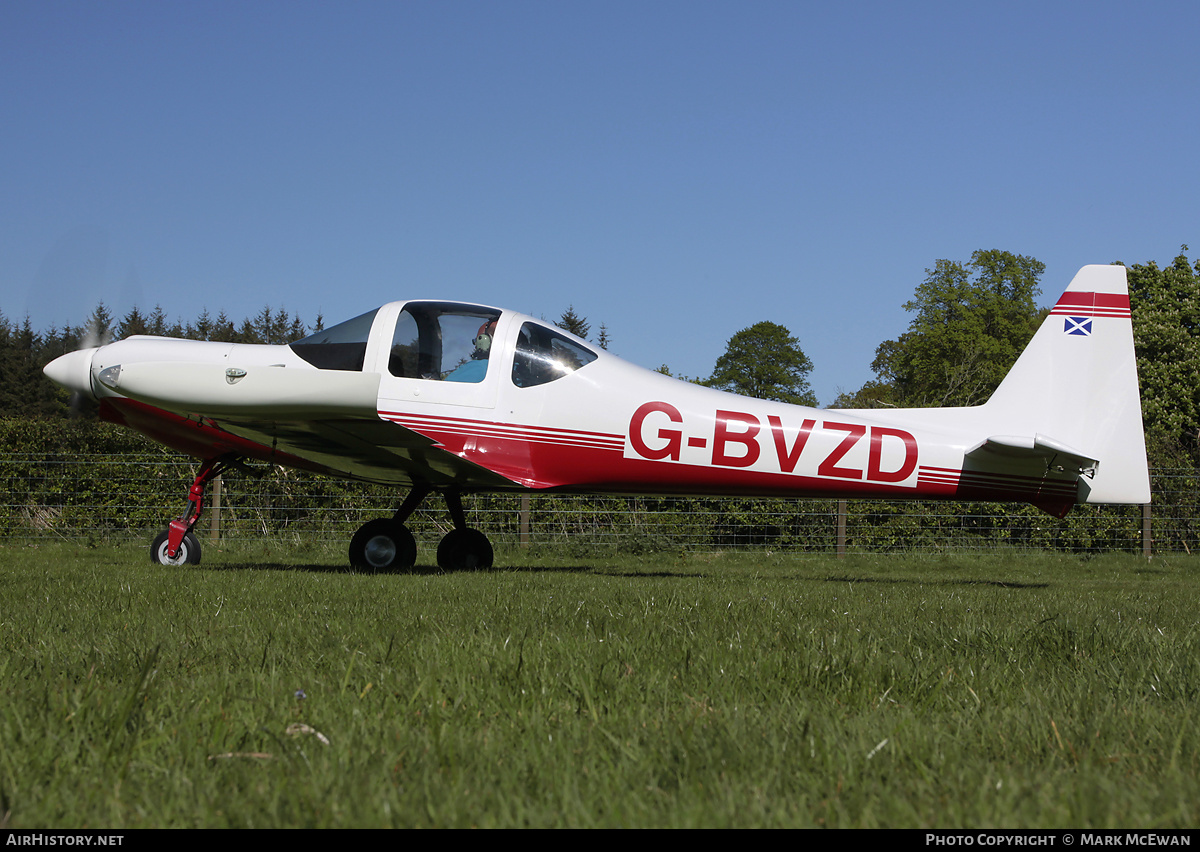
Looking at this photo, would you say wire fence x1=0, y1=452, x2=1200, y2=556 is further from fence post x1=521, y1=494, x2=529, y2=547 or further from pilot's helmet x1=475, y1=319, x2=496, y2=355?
pilot's helmet x1=475, y1=319, x2=496, y2=355

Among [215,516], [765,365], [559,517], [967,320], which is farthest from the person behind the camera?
[765,365]

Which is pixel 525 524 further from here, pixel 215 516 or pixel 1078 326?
pixel 1078 326

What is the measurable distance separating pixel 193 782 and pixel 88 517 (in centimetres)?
1340

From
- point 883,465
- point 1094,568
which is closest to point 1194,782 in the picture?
point 883,465

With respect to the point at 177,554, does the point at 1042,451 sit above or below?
above

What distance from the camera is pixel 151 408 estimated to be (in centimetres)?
725

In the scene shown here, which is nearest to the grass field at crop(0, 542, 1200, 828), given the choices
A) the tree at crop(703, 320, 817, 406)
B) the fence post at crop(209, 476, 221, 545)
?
the fence post at crop(209, 476, 221, 545)

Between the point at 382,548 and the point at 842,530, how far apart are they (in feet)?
25.1

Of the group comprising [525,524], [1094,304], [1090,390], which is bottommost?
[525,524]

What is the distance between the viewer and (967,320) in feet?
147

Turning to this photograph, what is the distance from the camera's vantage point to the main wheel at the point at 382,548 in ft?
24.0

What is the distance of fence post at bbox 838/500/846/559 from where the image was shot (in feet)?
40.8

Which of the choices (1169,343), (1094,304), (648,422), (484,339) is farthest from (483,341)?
(1169,343)

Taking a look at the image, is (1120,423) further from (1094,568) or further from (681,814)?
(681,814)
